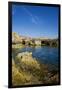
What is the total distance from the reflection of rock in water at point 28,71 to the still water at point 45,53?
4 centimetres

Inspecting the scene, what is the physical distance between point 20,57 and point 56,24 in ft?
1.80

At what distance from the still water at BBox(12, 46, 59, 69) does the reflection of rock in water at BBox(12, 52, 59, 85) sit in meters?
0.04

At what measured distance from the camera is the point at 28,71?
2508 mm

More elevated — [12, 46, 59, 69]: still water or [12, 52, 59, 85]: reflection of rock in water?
[12, 46, 59, 69]: still water

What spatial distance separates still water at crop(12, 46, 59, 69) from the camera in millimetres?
2504

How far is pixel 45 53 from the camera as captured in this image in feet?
8.36

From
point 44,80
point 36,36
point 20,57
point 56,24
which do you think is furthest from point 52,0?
point 44,80

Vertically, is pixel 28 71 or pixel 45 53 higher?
pixel 45 53

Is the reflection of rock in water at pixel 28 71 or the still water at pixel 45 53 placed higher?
the still water at pixel 45 53

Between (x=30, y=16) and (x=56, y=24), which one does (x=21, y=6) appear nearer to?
(x=30, y=16)

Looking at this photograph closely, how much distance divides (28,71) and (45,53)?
271 mm

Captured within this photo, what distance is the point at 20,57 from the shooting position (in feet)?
8.15

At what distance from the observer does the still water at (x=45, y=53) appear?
2504 mm

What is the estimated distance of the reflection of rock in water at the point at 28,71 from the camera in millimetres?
2465
